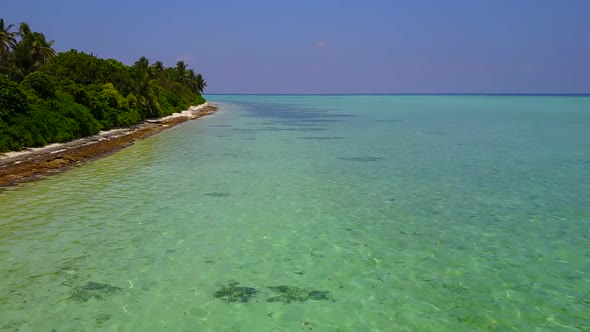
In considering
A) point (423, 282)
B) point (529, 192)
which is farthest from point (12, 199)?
point (529, 192)

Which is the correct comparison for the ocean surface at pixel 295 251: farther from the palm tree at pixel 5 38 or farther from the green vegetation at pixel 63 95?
the palm tree at pixel 5 38

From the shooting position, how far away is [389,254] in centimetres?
920

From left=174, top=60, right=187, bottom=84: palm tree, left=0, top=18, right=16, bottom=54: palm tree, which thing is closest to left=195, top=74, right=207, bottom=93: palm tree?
left=174, top=60, right=187, bottom=84: palm tree

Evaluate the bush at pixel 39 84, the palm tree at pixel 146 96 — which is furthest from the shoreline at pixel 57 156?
the palm tree at pixel 146 96

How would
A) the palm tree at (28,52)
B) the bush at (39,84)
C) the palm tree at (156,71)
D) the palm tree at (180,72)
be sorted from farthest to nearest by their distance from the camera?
the palm tree at (180,72)
the palm tree at (156,71)
the palm tree at (28,52)
the bush at (39,84)

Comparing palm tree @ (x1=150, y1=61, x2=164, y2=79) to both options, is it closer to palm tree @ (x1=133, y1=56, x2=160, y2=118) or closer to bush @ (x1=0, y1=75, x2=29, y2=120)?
palm tree @ (x1=133, y1=56, x2=160, y2=118)

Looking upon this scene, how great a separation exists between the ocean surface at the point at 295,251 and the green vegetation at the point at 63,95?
20.9ft

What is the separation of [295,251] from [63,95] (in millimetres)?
25787

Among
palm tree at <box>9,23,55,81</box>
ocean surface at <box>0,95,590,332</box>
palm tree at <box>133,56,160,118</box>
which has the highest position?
palm tree at <box>9,23,55,81</box>

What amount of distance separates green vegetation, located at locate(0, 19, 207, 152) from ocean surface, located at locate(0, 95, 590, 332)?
6380mm

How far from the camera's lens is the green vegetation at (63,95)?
74.7 ft

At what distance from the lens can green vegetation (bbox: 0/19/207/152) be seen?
22766 millimetres

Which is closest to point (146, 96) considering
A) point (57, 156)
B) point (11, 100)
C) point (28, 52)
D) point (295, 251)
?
point (28, 52)

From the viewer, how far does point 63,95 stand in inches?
1183
